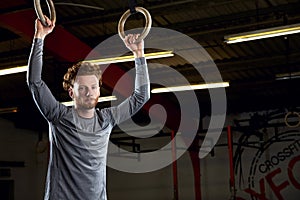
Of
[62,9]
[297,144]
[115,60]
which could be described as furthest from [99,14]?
[297,144]

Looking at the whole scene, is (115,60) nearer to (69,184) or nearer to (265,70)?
(69,184)

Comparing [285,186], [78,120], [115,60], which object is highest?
[115,60]

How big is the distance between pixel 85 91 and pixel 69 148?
210 mm

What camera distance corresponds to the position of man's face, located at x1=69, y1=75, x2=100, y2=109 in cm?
169

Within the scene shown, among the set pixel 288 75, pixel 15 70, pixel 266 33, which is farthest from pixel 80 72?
pixel 288 75

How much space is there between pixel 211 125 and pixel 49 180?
32.5ft

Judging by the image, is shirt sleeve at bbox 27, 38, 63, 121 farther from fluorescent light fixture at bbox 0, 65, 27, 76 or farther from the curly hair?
fluorescent light fixture at bbox 0, 65, 27, 76

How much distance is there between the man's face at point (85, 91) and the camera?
169 cm

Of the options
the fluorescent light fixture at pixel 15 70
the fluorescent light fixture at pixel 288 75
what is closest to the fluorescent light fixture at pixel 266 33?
the fluorescent light fixture at pixel 288 75

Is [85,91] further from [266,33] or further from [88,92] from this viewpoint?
[266,33]

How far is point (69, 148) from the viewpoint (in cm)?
164

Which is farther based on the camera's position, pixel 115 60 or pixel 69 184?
pixel 115 60

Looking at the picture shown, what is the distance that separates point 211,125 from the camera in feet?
37.4

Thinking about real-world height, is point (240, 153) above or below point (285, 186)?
above
